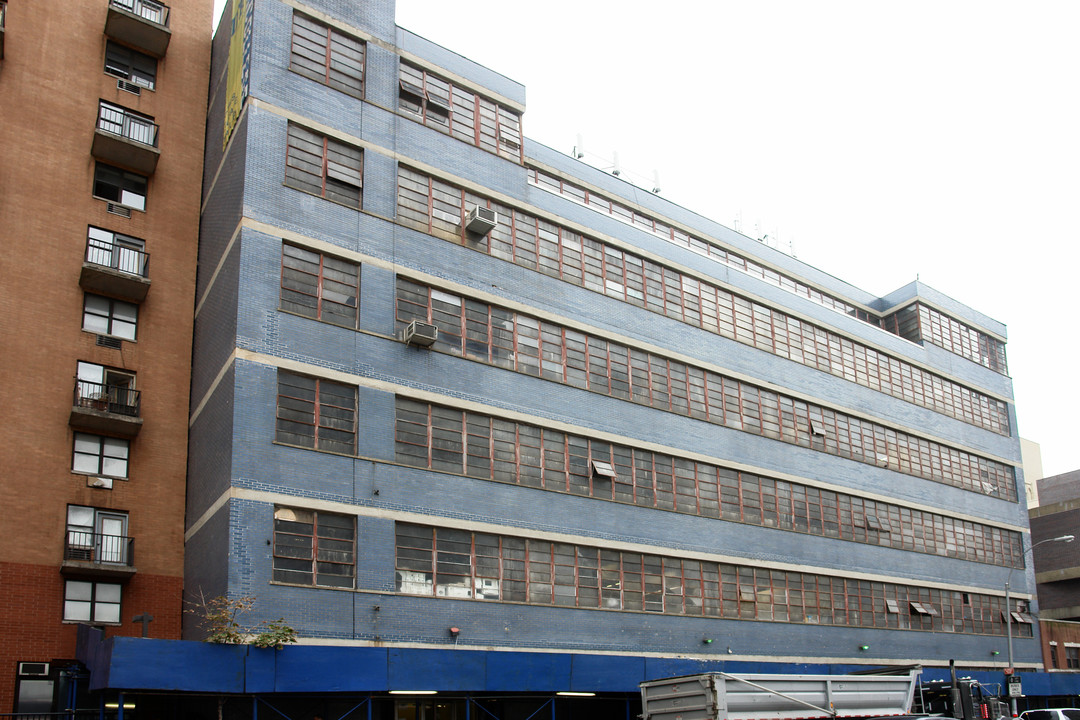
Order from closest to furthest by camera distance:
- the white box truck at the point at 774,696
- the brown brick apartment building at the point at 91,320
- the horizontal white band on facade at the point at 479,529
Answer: the white box truck at the point at 774,696
the horizontal white band on facade at the point at 479,529
the brown brick apartment building at the point at 91,320

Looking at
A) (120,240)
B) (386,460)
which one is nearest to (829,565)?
(386,460)

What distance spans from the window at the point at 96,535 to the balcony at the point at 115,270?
23.6 feet

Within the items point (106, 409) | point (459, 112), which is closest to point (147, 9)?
point (459, 112)

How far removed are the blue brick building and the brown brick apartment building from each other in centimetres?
125

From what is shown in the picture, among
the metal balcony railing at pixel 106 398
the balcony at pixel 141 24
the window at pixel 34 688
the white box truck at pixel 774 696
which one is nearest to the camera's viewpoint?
the white box truck at pixel 774 696

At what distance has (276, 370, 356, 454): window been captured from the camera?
29578mm

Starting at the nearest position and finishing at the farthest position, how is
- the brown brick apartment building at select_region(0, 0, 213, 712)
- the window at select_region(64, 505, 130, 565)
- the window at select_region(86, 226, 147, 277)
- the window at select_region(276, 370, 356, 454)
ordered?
the window at select_region(276, 370, 356, 454)
the brown brick apartment building at select_region(0, 0, 213, 712)
the window at select_region(64, 505, 130, 565)
the window at select_region(86, 226, 147, 277)

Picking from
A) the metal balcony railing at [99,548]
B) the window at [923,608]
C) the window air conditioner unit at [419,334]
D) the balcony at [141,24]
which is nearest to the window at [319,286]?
the window air conditioner unit at [419,334]

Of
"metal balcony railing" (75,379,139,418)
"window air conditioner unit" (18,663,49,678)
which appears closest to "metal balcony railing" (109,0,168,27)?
"metal balcony railing" (75,379,139,418)

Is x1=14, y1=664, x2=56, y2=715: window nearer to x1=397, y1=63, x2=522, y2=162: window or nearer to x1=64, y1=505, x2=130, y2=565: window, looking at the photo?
x1=64, y1=505, x2=130, y2=565: window

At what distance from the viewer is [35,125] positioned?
111 feet

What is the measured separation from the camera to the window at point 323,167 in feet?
105

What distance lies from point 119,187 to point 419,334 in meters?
12.3

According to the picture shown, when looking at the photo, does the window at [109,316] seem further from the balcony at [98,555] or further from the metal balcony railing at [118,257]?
the balcony at [98,555]
